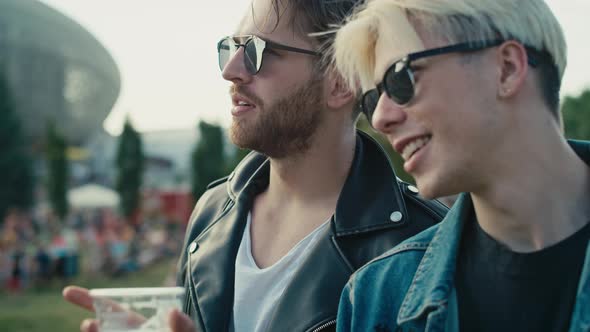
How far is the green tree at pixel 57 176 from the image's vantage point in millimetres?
40031

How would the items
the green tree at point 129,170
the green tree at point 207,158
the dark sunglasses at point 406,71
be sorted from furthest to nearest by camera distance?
the green tree at point 129,170 < the green tree at point 207,158 < the dark sunglasses at point 406,71

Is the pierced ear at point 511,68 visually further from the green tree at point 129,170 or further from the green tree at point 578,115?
the green tree at point 578,115

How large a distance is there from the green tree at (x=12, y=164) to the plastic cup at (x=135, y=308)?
3827 cm

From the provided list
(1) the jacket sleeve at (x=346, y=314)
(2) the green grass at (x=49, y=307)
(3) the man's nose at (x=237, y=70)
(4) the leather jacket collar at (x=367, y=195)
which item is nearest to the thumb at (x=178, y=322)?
(1) the jacket sleeve at (x=346, y=314)

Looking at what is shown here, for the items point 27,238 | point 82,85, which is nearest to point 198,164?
point 27,238

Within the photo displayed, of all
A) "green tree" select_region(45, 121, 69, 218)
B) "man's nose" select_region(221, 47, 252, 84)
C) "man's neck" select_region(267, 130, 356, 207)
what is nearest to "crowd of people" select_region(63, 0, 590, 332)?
"man's neck" select_region(267, 130, 356, 207)

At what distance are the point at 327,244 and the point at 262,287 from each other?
12.3 inches

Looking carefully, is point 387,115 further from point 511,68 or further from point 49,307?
point 49,307

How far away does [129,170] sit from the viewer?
1607 inches

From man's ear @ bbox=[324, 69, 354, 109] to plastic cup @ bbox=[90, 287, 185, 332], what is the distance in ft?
4.43

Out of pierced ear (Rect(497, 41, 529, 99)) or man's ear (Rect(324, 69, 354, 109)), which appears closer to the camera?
pierced ear (Rect(497, 41, 529, 99))

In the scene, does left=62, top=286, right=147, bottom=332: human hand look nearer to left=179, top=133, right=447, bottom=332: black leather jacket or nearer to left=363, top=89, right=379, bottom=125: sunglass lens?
left=179, top=133, right=447, bottom=332: black leather jacket

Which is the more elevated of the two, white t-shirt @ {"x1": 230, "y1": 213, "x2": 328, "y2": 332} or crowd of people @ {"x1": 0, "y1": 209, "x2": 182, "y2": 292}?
white t-shirt @ {"x1": 230, "y1": 213, "x2": 328, "y2": 332}

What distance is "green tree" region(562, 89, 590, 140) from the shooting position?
1751 inches
